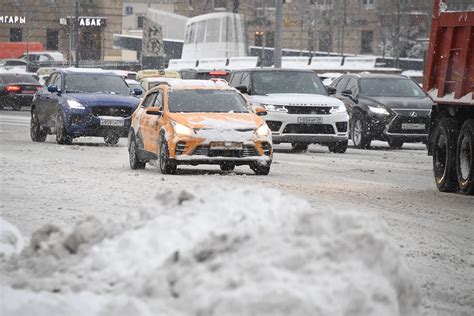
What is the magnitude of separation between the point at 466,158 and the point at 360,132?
469 inches

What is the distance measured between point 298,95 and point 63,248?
2064 cm

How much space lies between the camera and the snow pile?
4.68 meters

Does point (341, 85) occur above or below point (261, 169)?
below

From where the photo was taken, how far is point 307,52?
84625mm

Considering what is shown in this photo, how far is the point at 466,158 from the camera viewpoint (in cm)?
1597

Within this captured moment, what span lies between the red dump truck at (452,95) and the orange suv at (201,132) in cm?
262

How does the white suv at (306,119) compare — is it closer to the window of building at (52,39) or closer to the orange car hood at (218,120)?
the orange car hood at (218,120)

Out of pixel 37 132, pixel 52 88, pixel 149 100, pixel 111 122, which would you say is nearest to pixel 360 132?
pixel 111 122

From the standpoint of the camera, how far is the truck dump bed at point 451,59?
51.4 feet

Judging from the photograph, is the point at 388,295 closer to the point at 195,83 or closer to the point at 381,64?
the point at 195,83

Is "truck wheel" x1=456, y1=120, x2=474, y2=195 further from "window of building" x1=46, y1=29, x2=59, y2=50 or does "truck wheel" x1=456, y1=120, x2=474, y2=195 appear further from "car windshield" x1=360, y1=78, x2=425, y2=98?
"window of building" x1=46, y1=29, x2=59, y2=50

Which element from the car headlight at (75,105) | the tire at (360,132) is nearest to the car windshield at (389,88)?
the tire at (360,132)

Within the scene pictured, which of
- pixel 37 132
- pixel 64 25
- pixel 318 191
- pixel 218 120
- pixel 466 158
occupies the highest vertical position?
pixel 466 158

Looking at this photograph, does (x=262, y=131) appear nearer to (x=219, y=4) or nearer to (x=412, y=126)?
(x=412, y=126)
